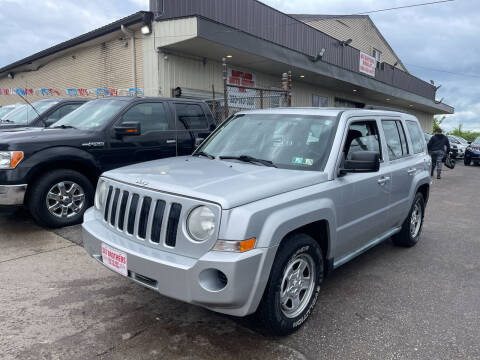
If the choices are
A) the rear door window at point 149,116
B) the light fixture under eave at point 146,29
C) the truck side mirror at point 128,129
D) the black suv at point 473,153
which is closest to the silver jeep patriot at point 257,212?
the truck side mirror at point 128,129

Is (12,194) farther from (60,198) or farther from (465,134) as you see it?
(465,134)

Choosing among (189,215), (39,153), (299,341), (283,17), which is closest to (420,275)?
(299,341)

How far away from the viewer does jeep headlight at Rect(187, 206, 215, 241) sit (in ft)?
7.95

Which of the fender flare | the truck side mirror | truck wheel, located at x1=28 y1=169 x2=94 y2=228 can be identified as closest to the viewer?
the fender flare

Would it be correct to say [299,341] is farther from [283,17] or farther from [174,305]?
[283,17]

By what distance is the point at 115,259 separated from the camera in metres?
2.76

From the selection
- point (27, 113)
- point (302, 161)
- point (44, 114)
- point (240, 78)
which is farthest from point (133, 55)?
point (302, 161)

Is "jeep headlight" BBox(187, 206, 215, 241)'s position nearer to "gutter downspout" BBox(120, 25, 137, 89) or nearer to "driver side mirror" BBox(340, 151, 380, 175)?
"driver side mirror" BBox(340, 151, 380, 175)

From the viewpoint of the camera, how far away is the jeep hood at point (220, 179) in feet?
8.17

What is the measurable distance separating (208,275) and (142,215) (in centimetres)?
70

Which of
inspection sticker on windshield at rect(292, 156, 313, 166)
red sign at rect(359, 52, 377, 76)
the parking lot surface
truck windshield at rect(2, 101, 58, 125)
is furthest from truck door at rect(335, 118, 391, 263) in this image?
red sign at rect(359, 52, 377, 76)

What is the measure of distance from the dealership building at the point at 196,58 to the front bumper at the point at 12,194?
517 cm

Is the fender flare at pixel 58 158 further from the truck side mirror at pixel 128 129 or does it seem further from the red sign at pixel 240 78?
the red sign at pixel 240 78

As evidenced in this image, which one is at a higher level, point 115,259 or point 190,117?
point 190,117
